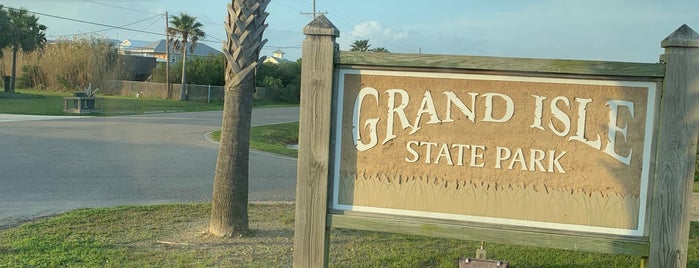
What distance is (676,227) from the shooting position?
3.54m

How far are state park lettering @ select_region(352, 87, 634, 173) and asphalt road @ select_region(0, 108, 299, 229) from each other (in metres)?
4.99

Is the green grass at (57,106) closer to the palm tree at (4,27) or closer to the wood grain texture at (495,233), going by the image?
the palm tree at (4,27)

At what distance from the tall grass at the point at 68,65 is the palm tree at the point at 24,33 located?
378 centimetres

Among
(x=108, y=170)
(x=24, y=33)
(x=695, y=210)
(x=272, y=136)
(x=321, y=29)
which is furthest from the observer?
(x=24, y=33)

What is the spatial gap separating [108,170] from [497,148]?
382 inches

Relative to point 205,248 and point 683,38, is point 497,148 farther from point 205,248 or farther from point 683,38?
point 205,248

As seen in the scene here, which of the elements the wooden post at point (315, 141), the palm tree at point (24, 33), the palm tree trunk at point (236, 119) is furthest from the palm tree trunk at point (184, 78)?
the wooden post at point (315, 141)

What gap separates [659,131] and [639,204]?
40 centimetres

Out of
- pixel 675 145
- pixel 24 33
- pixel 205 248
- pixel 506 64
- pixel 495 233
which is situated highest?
pixel 24 33

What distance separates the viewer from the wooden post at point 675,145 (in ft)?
11.3

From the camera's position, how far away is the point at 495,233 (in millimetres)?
3713

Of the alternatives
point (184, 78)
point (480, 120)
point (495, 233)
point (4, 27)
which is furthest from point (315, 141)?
point (184, 78)

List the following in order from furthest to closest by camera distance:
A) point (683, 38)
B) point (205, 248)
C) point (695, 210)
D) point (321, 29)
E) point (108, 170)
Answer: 1. point (108, 170)
2. point (695, 210)
3. point (205, 248)
4. point (321, 29)
5. point (683, 38)

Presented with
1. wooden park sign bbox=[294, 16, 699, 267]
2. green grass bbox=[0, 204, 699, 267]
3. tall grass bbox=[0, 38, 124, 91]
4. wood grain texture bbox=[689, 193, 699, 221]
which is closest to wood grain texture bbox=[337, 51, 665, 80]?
wooden park sign bbox=[294, 16, 699, 267]
